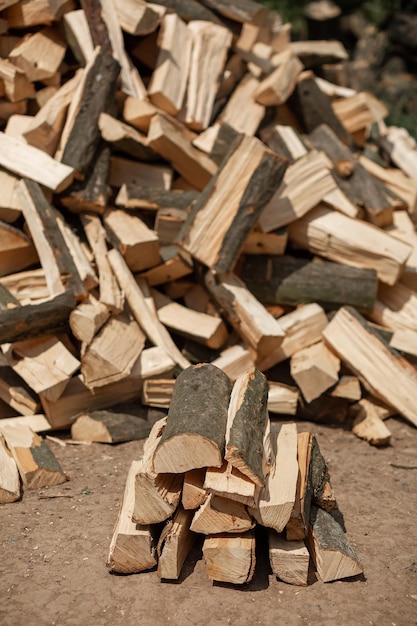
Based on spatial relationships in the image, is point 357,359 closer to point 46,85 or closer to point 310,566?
point 310,566

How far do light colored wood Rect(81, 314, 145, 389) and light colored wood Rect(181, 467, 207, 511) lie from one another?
1367 mm

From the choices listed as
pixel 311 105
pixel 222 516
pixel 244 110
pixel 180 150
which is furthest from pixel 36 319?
pixel 311 105

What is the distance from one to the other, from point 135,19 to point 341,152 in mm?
1954

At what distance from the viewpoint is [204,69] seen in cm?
534

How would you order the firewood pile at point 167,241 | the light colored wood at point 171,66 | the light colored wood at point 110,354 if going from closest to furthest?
the light colored wood at point 110,354, the firewood pile at point 167,241, the light colored wood at point 171,66

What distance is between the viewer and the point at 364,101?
20.3ft

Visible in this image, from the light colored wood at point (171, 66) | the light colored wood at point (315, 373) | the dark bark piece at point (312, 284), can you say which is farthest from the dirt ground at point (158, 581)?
the light colored wood at point (171, 66)

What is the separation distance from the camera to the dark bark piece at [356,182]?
521 centimetres

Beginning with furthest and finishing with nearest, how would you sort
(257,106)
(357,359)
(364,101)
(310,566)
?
(364,101) → (257,106) → (357,359) → (310,566)

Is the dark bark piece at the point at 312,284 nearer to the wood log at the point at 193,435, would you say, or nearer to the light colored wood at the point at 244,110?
the light colored wood at the point at 244,110

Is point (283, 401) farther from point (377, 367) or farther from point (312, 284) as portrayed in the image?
point (312, 284)

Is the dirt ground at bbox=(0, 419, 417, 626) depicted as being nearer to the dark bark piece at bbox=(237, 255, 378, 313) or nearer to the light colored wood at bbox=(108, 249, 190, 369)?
the light colored wood at bbox=(108, 249, 190, 369)

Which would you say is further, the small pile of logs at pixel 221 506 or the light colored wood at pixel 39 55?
the light colored wood at pixel 39 55

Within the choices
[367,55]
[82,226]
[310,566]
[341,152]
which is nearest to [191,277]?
[82,226]
